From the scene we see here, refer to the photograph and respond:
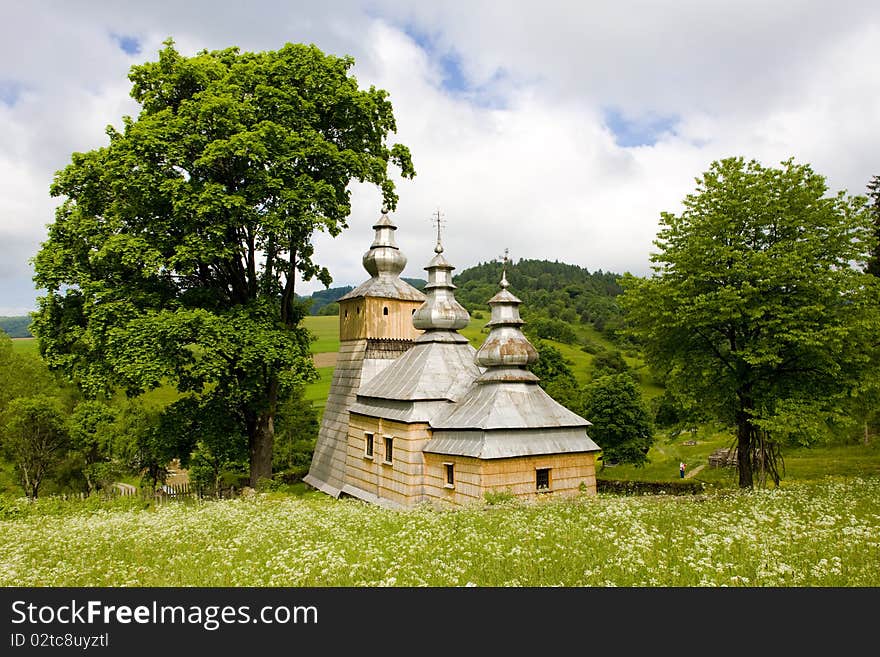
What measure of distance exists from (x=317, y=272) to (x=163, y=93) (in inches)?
375

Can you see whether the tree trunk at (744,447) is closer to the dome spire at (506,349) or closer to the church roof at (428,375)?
the dome spire at (506,349)

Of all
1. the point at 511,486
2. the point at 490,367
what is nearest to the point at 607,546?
the point at 511,486

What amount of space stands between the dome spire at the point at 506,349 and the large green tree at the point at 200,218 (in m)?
7.50

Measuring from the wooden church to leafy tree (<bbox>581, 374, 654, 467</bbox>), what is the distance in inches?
838

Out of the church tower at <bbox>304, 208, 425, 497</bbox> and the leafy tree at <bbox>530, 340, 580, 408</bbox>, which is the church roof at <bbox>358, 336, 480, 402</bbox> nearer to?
the church tower at <bbox>304, 208, 425, 497</bbox>

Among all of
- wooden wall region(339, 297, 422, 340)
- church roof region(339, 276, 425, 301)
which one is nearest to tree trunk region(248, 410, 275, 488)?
wooden wall region(339, 297, 422, 340)

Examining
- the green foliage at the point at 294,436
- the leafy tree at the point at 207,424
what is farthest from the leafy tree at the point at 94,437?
the leafy tree at the point at 207,424

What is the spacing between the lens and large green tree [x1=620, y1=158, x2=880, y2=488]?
680 inches

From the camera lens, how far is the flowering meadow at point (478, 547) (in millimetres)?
8414

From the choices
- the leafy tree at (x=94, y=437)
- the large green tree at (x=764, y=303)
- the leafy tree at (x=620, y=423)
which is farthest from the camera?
the leafy tree at (x=620, y=423)

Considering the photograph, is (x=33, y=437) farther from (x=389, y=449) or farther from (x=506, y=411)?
(x=506, y=411)

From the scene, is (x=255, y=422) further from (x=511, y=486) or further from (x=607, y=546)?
(x=607, y=546)

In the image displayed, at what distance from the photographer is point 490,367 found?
22844mm

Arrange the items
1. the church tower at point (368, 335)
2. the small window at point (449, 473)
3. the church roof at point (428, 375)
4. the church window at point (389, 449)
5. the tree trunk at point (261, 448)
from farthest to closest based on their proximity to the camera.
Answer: the church tower at point (368, 335), the tree trunk at point (261, 448), the church window at point (389, 449), the church roof at point (428, 375), the small window at point (449, 473)
